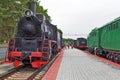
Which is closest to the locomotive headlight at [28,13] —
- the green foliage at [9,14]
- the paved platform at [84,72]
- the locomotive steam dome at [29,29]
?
the locomotive steam dome at [29,29]

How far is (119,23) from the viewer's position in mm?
20359

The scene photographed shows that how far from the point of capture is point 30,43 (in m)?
17.8

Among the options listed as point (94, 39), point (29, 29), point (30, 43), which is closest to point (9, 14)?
point (94, 39)

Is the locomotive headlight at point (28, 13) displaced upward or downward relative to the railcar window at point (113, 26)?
upward

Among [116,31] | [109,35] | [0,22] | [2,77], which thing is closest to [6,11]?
[0,22]

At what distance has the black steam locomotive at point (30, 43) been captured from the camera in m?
17.2

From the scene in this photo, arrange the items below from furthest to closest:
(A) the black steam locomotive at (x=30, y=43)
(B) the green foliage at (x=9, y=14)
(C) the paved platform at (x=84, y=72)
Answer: (B) the green foliage at (x=9, y=14), (A) the black steam locomotive at (x=30, y=43), (C) the paved platform at (x=84, y=72)

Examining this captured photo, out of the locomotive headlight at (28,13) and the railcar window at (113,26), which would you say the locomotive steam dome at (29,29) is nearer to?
the locomotive headlight at (28,13)

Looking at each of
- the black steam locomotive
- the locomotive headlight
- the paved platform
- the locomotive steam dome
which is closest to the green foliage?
the black steam locomotive

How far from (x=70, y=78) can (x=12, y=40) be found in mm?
6344

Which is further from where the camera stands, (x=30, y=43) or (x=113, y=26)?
(x=113, y=26)

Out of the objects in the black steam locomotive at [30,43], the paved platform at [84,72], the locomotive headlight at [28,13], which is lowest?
the paved platform at [84,72]

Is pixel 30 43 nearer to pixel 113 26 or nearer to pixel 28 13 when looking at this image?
pixel 28 13

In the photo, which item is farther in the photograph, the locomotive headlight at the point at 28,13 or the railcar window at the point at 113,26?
the railcar window at the point at 113,26
